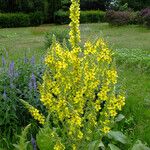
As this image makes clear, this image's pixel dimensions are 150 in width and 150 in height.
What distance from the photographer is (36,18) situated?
2603 cm

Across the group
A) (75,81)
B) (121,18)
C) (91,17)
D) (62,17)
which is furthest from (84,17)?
(75,81)

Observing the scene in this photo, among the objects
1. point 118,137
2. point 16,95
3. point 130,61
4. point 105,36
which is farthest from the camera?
point 105,36

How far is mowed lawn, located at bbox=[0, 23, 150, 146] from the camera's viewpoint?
5.35m

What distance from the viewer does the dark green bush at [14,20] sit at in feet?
80.8

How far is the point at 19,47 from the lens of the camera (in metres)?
15.7

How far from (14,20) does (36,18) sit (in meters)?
1.63

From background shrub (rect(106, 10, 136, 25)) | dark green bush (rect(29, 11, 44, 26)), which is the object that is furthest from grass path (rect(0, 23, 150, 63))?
dark green bush (rect(29, 11, 44, 26))

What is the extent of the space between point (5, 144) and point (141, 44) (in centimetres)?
1147

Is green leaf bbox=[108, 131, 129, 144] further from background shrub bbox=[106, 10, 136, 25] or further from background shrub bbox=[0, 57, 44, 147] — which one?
background shrub bbox=[106, 10, 136, 25]

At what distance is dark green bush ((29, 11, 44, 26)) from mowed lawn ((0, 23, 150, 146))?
144 inches

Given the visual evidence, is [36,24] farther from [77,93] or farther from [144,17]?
[77,93]

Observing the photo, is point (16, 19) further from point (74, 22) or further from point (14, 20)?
point (74, 22)

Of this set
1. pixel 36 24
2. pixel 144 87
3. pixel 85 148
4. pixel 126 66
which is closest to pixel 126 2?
pixel 36 24

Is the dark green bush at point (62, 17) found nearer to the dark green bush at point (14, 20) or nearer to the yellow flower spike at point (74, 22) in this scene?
the dark green bush at point (14, 20)
